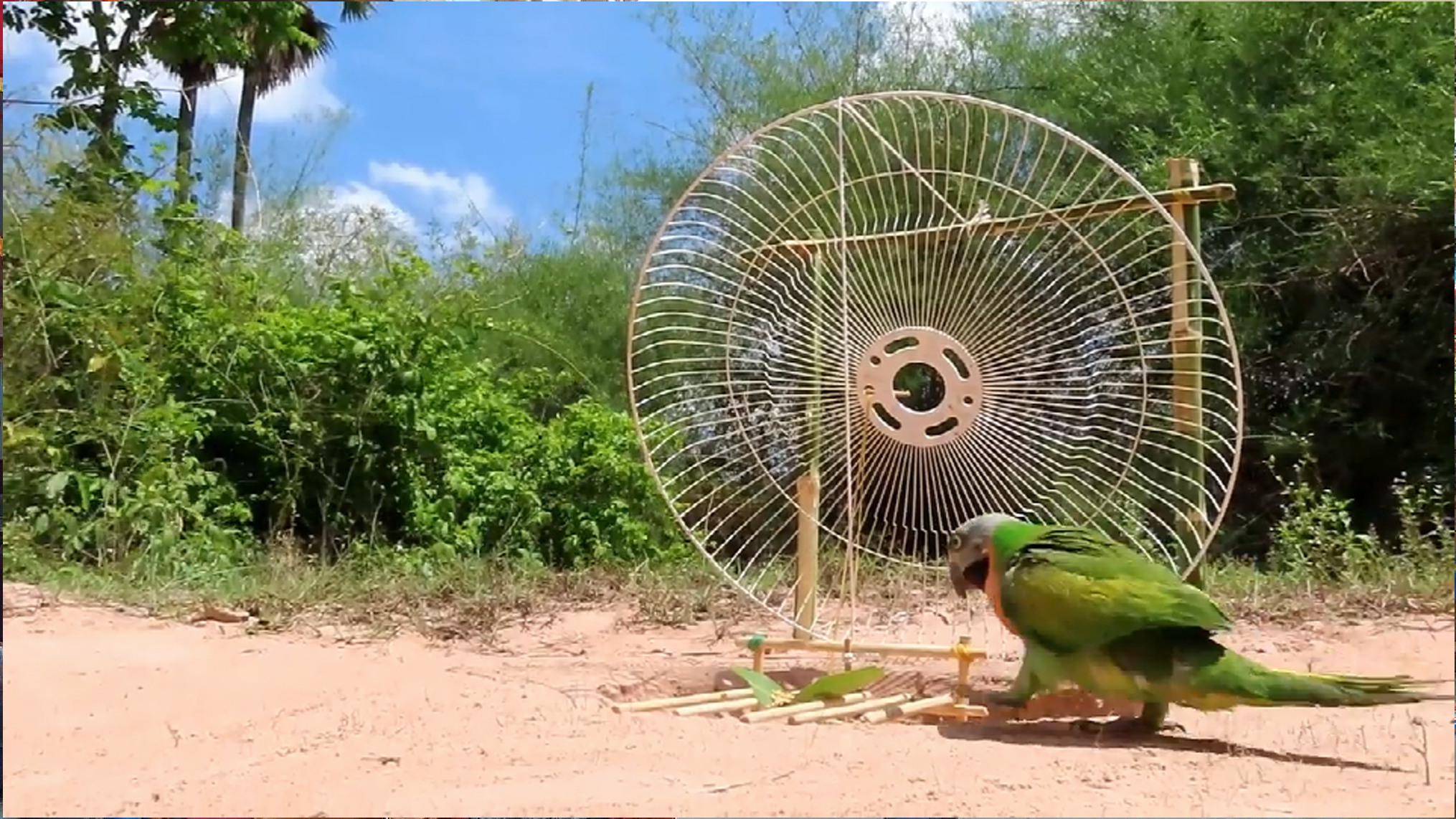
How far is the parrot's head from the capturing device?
2273 millimetres

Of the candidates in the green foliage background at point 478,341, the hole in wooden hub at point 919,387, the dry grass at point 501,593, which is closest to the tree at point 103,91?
the green foliage background at point 478,341

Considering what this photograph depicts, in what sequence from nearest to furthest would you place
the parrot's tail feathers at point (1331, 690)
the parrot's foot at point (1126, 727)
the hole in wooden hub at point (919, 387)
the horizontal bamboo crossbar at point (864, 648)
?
1. the parrot's tail feathers at point (1331, 690)
2. the parrot's foot at point (1126, 727)
3. the horizontal bamboo crossbar at point (864, 648)
4. the hole in wooden hub at point (919, 387)

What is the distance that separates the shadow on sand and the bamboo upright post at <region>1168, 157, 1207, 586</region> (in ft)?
1.87

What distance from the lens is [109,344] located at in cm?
421

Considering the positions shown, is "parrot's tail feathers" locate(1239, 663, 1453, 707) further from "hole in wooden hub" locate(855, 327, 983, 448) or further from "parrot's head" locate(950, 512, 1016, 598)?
"hole in wooden hub" locate(855, 327, 983, 448)

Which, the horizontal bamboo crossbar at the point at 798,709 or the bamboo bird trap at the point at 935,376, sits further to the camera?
the bamboo bird trap at the point at 935,376

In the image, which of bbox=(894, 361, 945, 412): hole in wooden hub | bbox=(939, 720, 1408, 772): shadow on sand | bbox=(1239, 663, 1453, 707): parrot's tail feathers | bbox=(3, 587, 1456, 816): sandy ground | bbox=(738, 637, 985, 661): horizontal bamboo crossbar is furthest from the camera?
bbox=(894, 361, 945, 412): hole in wooden hub

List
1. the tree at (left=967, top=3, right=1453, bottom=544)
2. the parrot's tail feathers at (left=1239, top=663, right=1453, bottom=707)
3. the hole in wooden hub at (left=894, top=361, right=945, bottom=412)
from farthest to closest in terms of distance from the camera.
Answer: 1. the tree at (left=967, top=3, right=1453, bottom=544)
2. the hole in wooden hub at (left=894, top=361, right=945, bottom=412)
3. the parrot's tail feathers at (left=1239, top=663, right=1453, bottom=707)

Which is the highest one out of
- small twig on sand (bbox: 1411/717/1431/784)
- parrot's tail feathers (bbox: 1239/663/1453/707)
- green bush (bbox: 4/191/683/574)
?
green bush (bbox: 4/191/683/574)

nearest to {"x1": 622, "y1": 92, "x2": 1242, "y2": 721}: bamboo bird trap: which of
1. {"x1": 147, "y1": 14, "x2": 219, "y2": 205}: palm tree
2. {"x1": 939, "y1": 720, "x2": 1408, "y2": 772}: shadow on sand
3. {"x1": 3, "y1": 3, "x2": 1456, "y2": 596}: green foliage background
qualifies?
{"x1": 939, "y1": 720, "x2": 1408, "y2": 772}: shadow on sand

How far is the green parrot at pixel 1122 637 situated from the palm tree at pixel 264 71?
3922 mm

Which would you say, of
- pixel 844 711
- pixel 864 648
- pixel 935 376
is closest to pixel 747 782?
pixel 844 711

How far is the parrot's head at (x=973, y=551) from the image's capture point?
7.46 feet

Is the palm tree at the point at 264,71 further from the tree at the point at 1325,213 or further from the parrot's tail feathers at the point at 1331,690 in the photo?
the parrot's tail feathers at the point at 1331,690
